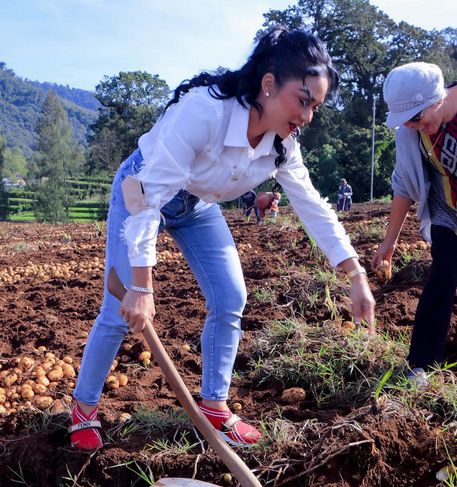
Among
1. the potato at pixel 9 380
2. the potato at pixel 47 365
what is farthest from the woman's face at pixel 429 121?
the potato at pixel 9 380

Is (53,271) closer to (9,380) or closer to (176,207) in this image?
(9,380)

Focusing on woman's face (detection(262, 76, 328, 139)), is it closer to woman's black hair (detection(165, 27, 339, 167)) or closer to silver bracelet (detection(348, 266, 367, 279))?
woman's black hair (detection(165, 27, 339, 167))

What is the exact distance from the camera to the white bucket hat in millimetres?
2623

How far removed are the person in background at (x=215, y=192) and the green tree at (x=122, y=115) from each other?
1608 inches

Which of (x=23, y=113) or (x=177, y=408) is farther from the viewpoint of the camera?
(x=23, y=113)

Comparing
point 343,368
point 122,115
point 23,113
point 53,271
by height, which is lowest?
point 53,271

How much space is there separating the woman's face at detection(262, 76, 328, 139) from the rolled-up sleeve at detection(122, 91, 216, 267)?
0.21 metres

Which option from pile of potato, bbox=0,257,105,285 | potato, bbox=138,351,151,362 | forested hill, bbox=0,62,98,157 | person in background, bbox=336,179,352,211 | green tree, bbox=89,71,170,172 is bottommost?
pile of potato, bbox=0,257,105,285

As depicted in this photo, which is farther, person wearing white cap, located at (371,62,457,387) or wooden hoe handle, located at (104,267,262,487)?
person wearing white cap, located at (371,62,457,387)

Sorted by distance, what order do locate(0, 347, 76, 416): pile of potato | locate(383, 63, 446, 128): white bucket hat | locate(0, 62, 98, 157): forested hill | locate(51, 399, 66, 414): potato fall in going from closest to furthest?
locate(383, 63, 446, 128): white bucket hat → locate(51, 399, 66, 414): potato → locate(0, 347, 76, 416): pile of potato → locate(0, 62, 98, 157): forested hill

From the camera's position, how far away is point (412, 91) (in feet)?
8.61

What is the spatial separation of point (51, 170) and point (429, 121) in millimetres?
33095

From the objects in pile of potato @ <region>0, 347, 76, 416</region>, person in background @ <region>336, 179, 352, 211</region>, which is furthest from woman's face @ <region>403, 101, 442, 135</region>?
person in background @ <region>336, 179, 352, 211</region>

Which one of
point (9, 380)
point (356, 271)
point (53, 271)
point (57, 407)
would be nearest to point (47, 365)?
point (9, 380)
